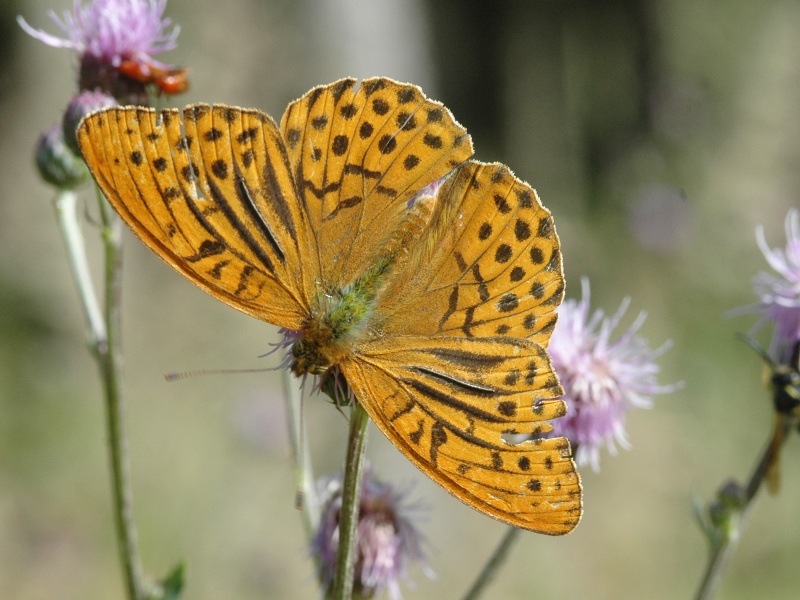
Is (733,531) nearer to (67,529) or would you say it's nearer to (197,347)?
(67,529)

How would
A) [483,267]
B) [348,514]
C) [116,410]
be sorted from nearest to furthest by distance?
1. [348,514]
2. [483,267]
3. [116,410]

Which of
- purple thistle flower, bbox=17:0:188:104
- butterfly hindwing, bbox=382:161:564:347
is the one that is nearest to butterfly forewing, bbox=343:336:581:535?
butterfly hindwing, bbox=382:161:564:347

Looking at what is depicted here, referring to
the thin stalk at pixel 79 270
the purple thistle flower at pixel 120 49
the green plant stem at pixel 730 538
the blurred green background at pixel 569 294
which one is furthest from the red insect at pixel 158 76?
the blurred green background at pixel 569 294

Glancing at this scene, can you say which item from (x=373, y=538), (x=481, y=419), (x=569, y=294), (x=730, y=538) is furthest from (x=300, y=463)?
(x=569, y=294)

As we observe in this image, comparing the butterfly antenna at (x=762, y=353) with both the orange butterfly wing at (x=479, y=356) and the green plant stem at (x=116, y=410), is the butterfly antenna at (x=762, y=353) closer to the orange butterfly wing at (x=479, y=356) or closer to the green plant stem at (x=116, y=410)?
the orange butterfly wing at (x=479, y=356)

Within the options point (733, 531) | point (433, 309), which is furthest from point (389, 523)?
point (733, 531)

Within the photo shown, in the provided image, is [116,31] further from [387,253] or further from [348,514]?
[348,514]
